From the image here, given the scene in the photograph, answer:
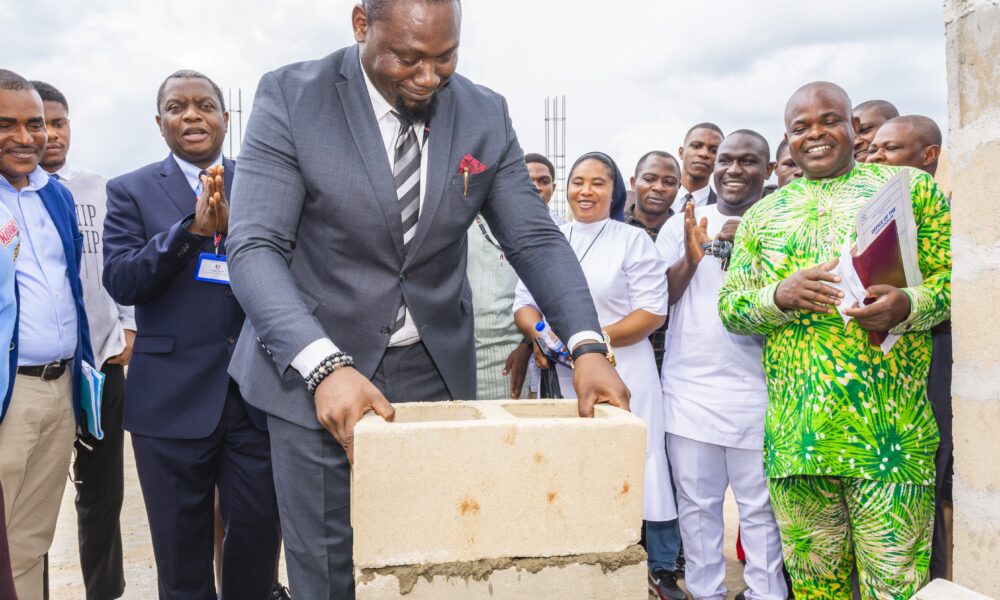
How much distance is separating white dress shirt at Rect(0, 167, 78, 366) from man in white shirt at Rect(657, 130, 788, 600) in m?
2.46

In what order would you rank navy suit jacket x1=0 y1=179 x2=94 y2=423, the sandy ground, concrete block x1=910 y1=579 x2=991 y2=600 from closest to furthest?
concrete block x1=910 y1=579 x2=991 y2=600
navy suit jacket x1=0 y1=179 x2=94 y2=423
the sandy ground

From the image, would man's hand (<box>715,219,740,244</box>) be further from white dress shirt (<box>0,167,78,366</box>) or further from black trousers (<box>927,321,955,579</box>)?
white dress shirt (<box>0,167,78,366</box>)

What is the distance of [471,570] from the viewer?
5.22ft

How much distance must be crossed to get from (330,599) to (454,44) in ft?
4.40

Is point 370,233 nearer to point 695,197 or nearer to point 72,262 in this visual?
point 72,262

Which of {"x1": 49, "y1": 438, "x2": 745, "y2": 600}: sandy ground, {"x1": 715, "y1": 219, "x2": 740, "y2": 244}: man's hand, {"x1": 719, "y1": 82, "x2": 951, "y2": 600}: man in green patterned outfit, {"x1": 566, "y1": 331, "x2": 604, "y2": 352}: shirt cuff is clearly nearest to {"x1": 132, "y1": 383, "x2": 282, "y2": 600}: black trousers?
{"x1": 49, "y1": 438, "x2": 745, "y2": 600}: sandy ground

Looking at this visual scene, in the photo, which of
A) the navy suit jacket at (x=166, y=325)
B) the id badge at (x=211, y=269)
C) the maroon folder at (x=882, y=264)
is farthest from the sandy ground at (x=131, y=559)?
the maroon folder at (x=882, y=264)

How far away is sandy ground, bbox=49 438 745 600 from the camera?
12.8ft

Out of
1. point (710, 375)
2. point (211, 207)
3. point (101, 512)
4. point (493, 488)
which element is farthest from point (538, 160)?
point (493, 488)

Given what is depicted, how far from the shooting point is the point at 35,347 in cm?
294

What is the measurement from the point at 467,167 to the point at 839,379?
1276 millimetres

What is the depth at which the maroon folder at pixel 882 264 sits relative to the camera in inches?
88.3

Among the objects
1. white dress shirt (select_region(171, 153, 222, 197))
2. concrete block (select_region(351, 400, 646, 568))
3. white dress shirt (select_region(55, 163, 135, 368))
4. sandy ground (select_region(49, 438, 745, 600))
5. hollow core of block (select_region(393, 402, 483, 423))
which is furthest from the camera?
sandy ground (select_region(49, 438, 745, 600))

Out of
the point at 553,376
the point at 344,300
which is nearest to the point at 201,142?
the point at 344,300
